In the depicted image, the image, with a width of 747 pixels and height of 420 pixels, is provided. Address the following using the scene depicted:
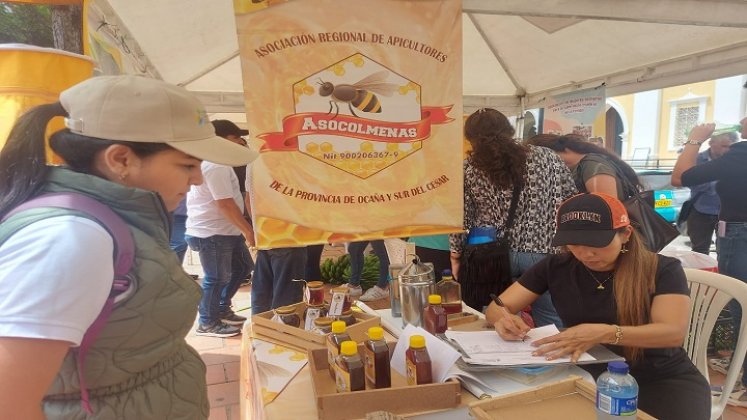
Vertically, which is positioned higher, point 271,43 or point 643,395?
point 271,43

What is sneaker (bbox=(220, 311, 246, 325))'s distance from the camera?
3.74 meters

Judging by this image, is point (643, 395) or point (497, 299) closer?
point (643, 395)

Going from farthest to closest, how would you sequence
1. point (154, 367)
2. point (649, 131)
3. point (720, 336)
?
point (649, 131)
point (720, 336)
point (154, 367)

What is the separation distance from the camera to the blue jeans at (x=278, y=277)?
294 centimetres

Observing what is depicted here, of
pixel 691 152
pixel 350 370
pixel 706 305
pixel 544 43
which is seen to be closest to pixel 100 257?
pixel 350 370

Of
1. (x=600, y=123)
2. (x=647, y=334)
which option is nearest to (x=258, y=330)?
(x=647, y=334)

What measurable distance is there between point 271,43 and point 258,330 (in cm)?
103

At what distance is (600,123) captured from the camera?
4.45 meters

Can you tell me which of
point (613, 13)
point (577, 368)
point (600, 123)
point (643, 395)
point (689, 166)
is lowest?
point (643, 395)

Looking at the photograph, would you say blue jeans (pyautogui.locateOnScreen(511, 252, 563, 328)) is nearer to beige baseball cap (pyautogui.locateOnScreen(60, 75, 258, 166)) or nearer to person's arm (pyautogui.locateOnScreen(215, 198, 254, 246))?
person's arm (pyautogui.locateOnScreen(215, 198, 254, 246))

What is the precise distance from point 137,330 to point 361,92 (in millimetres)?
1274

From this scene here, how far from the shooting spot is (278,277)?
2953mm

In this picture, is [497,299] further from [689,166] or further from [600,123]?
[600,123]

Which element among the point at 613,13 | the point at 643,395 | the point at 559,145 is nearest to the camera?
the point at 643,395
